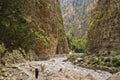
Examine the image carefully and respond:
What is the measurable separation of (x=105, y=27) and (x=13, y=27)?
169 ft

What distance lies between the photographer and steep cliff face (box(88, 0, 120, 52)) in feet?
230

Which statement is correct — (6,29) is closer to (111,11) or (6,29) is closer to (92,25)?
(111,11)

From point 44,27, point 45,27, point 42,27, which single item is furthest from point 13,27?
point 45,27

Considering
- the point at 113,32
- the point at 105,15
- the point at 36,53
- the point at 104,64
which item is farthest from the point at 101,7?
the point at 104,64

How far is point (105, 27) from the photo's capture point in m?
76.1

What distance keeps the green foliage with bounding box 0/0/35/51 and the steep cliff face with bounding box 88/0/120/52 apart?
41621mm

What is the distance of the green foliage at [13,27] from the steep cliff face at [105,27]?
41621 millimetres

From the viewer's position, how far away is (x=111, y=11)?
7419cm

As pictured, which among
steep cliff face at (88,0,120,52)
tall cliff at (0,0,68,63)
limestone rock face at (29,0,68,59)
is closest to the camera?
tall cliff at (0,0,68,63)

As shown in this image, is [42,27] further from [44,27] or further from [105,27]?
[105,27]

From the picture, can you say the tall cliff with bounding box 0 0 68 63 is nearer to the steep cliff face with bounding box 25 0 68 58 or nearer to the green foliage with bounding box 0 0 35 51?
the steep cliff face with bounding box 25 0 68 58

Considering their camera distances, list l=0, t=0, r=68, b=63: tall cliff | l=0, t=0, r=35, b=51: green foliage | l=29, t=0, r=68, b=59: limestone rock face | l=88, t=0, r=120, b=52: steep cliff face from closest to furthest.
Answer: l=0, t=0, r=35, b=51: green foliage
l=0, t=0, r=68, b=63: tall cliff
l=29, t=0, r=68, b=59: limestone rock face
l=88, t=0, r=120, b=52: steep cliff face

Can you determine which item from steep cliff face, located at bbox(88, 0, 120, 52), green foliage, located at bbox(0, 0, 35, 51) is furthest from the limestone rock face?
green foliage, located at bbox(0, 0, 35, 51)

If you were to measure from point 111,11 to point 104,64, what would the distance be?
29.3 m
